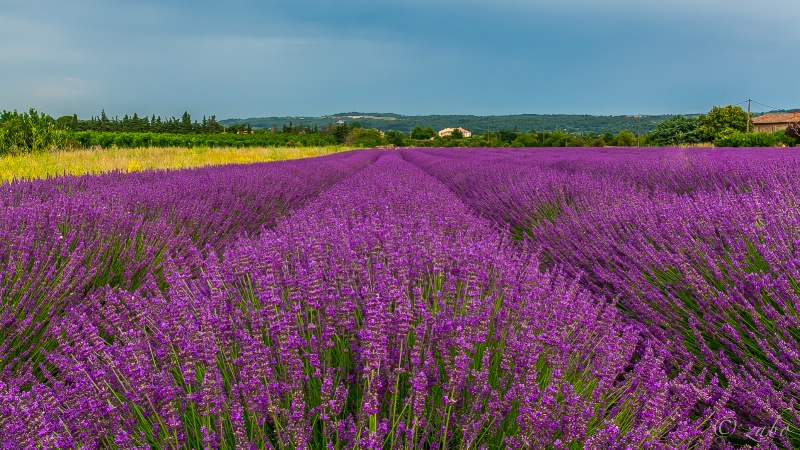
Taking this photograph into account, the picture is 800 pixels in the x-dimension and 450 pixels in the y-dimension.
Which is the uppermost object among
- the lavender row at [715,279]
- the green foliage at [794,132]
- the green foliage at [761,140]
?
the green foliage at [794,132]

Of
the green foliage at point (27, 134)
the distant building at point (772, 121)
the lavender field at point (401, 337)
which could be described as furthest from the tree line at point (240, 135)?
the distant building at point (772, 121)

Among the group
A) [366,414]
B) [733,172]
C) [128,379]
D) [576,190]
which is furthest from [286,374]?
[733,172]

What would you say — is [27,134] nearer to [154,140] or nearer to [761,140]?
[154,140]

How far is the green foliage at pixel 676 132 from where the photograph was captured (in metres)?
47.1

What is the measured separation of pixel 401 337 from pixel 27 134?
15650mm

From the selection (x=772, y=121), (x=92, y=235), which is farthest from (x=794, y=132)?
(x=772, y=121)

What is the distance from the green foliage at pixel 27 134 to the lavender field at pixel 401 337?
11759 mm

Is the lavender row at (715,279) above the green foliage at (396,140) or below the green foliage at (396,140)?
below

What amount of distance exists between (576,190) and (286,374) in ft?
13.9

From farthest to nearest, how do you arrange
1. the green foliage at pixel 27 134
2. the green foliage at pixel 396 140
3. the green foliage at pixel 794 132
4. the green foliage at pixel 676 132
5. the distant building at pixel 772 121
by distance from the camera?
the green foliage at pixel 396 140 → the distant building at pixel 772 121 → the green foliage at pixel 676 132 → the green foliage at pixel 794 132 → the green foliage at pixel 27 134

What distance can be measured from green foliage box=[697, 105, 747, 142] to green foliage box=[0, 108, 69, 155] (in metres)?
48.1

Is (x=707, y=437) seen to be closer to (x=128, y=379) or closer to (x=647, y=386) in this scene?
(x=647, y=386)

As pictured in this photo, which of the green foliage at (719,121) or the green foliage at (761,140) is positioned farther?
the green foliage at (719,121)

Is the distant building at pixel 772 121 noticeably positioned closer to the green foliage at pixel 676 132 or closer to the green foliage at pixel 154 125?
the green foliage at pixel 676 132
